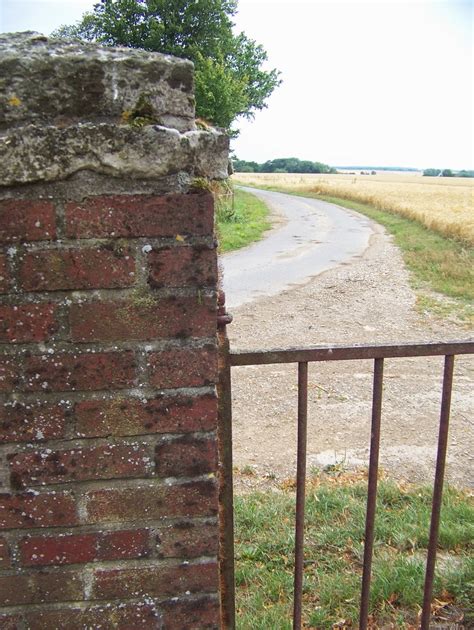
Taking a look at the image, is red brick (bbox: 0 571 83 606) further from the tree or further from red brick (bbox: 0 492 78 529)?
the tree

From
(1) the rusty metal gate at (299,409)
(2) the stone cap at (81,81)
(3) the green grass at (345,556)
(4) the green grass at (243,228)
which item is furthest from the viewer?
(4) the green grass at (243,228)

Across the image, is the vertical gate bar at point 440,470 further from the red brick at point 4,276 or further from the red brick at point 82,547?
the red brick at point 4,276

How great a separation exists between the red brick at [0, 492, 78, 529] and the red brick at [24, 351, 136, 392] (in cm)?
27

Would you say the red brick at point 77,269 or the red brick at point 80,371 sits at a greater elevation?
the red brick at point 77,269

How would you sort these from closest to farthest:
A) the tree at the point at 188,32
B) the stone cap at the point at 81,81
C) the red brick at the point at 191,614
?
the stone cap at the point at 81,81 → the red brick at the point at 191,614 → the tree at the point at 188,32

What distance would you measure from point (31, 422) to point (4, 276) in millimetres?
331

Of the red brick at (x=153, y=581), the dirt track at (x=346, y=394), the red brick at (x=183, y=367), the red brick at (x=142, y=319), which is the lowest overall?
the dirt track at (x=346, y=394)

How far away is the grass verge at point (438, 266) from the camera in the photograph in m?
9.33

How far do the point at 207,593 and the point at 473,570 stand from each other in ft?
5.59

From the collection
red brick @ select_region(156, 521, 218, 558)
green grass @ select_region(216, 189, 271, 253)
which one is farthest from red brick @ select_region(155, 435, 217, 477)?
green grass @ select_region(216, 189, 271, 253)

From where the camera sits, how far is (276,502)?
3688 millimetres

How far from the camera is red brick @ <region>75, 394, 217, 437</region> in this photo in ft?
4.10

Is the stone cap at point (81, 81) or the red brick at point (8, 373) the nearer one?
the stone cap at point (81, 81)

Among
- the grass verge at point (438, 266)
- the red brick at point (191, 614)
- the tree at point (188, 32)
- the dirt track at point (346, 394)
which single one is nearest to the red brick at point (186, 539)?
the red brick at point (191, 614)
